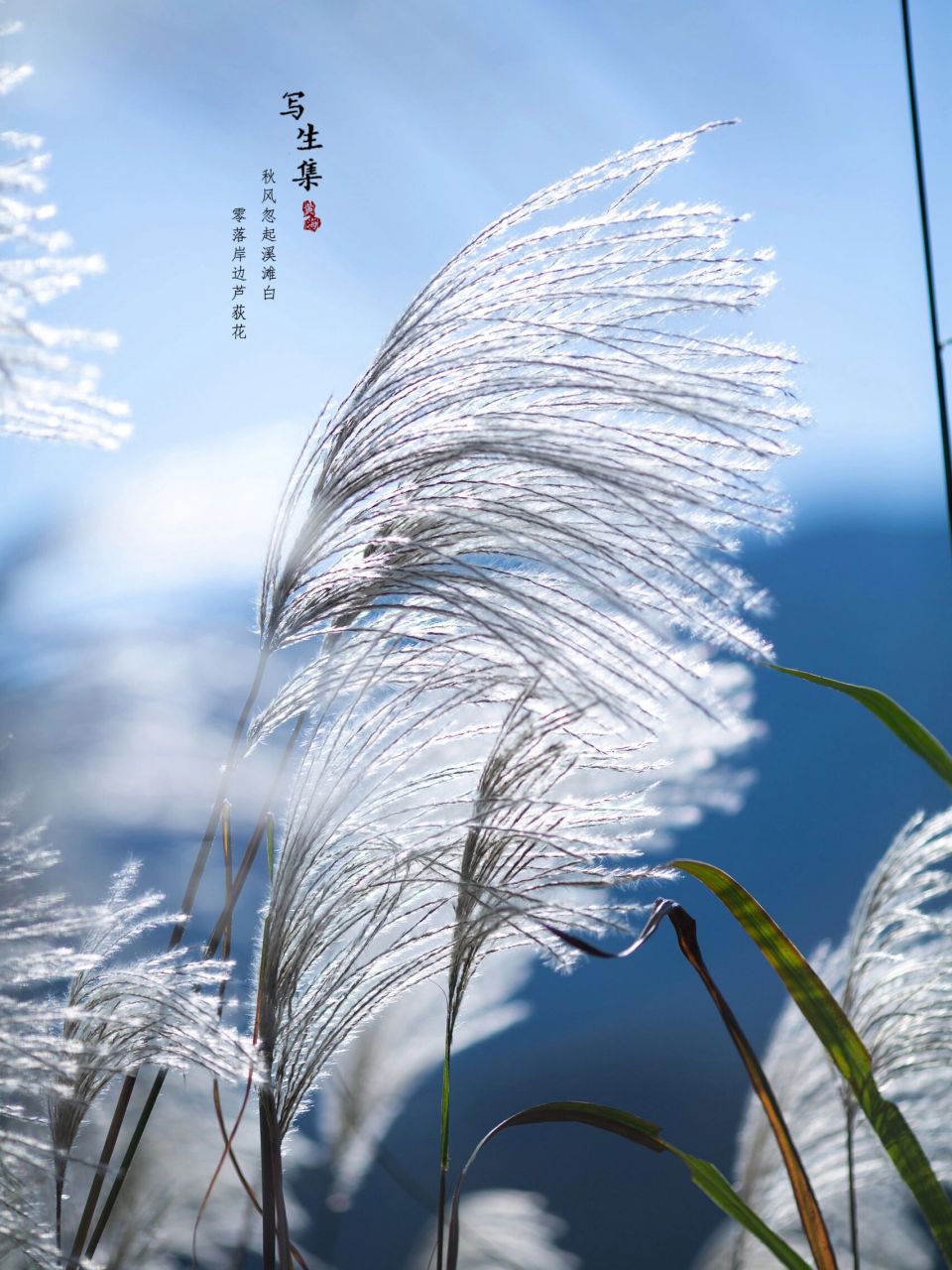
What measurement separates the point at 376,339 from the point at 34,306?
4.06 ft

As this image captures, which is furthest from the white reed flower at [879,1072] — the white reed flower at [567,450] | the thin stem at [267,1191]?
the thin stem at [267,1191]

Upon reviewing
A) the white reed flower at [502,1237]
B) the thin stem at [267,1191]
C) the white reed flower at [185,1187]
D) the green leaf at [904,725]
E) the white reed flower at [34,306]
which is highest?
the white reed flower at [34,306]

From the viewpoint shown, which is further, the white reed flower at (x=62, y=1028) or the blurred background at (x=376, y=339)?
the blurred background at (x=376, y=339)

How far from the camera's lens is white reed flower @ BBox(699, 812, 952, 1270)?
78 centimetres

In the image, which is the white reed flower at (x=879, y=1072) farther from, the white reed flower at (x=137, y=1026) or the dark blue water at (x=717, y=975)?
the dark blue water at (x=717, y=975)

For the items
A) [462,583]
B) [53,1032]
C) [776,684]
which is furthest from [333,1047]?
[776,684]

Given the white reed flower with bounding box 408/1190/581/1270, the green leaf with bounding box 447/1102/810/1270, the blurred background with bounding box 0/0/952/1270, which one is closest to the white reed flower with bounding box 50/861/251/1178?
the green leaf with bounding box 447/1102/810/1270

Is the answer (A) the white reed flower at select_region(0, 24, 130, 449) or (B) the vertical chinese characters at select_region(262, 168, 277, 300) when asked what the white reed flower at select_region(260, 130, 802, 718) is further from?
(B) the vertical chinese characters at select_region(262, 168, 277, 300)

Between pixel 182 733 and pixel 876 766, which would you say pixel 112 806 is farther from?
pixel 876 766

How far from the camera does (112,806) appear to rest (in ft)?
6.71

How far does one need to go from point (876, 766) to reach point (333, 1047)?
81.5 inches

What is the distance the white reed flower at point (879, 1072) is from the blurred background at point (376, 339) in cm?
75

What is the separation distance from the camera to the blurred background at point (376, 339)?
1.78 m

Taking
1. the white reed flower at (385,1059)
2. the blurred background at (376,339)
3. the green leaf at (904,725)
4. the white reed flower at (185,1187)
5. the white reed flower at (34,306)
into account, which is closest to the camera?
the white reed flower at (34,306)
